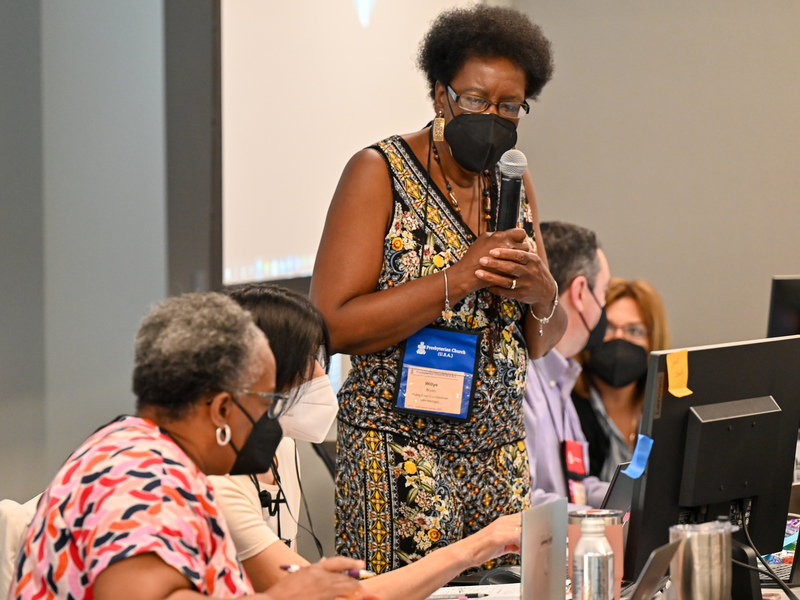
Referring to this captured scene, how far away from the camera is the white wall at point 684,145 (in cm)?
450

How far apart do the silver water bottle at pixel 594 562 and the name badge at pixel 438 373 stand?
63 cm

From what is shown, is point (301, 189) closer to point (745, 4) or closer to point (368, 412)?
point (368, 412)

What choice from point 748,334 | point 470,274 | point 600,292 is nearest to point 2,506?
point 470,274

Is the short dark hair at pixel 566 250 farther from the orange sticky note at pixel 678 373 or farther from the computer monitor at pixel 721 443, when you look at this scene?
the orange sticky note at pixel 678 373

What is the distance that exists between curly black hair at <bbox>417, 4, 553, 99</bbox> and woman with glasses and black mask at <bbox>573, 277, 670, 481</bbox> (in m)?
1.33

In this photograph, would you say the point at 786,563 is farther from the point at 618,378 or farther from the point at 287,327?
the point at 618,378

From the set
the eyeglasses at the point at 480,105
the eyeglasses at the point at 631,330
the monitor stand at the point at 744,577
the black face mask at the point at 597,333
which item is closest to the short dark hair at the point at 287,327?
the eyeglasses at the point at 480,105

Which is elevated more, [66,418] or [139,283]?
[139,283]

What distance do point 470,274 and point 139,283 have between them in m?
1.08

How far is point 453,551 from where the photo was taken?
5.41 feet

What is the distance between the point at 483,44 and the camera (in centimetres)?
201

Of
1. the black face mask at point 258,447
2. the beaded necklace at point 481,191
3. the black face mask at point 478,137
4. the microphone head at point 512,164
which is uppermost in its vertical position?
the black face mask at point 478,137

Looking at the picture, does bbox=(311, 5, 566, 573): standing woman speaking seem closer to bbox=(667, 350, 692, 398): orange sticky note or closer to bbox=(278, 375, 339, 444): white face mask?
bbox=(278, 375, 339, 444): white face mask

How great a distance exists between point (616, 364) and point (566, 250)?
446mm
